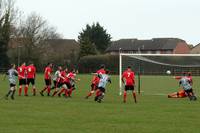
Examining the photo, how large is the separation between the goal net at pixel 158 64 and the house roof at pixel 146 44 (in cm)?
8715

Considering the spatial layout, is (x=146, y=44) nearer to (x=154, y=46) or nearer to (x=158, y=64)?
(x=154, y=46)

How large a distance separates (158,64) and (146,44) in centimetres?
9287

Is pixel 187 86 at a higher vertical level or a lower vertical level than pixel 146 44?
lower

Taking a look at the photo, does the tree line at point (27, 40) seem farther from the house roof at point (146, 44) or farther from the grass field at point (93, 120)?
the grass field at point (93, 120)

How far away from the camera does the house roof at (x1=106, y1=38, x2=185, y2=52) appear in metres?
125

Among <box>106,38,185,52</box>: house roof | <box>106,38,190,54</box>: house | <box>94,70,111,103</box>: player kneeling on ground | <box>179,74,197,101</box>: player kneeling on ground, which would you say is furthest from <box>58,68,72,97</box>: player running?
<box>106,38,185,52</box>: house roof

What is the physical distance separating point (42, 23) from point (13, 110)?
257 ft

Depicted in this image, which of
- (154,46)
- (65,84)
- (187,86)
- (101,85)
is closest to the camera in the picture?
(101,85)

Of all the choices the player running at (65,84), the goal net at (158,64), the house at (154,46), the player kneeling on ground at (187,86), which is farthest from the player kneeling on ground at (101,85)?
the house at (154,46)

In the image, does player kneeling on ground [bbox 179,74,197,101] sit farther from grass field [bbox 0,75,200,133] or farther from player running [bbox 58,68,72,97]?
grass field [bbox 0,75,200,133]

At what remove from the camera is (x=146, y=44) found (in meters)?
128

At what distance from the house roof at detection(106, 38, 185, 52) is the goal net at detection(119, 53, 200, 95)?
8715 centimetres

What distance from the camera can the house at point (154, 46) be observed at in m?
124

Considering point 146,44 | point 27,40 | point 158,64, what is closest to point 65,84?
point 158,64
